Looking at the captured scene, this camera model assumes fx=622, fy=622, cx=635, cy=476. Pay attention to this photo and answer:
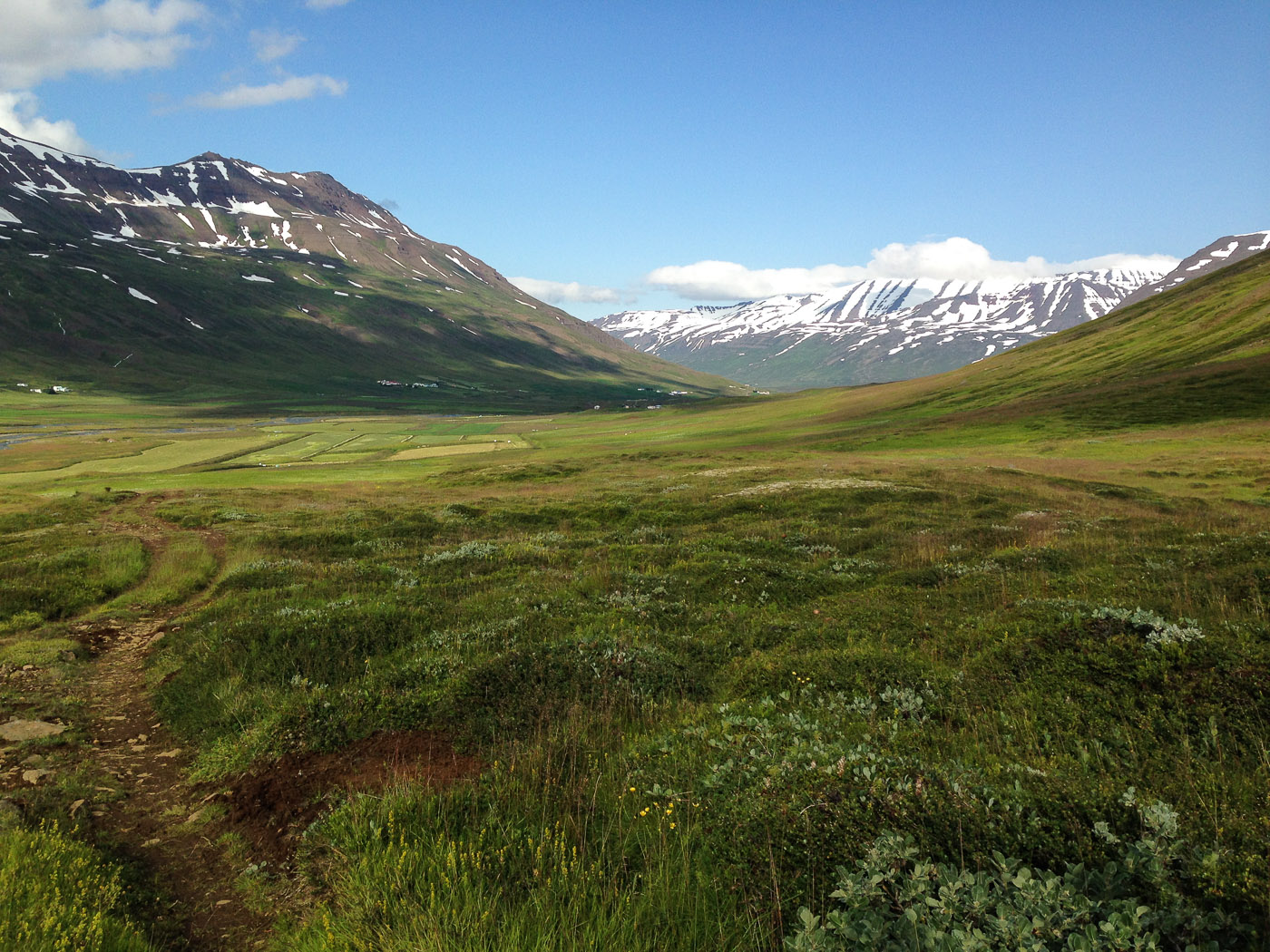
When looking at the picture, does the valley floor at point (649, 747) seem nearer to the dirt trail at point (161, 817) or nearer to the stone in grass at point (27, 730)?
the dirt trail at point (161, 817)

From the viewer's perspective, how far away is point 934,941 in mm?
4273

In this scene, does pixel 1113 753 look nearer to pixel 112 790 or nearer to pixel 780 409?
pixel 112 790

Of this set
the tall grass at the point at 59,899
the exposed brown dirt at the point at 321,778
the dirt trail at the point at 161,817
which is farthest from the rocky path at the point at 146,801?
the tall grass at the point at 59,899

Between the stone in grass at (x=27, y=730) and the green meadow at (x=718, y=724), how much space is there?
0.57 metres

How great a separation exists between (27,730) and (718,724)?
38.6 feet

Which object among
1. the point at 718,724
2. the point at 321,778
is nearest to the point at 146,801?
the point at 321,778

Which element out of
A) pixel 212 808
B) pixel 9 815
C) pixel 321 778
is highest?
pixel 9 815

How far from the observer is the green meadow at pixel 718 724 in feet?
16.7

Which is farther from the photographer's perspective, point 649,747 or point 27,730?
point 27,730

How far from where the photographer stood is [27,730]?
10633 mm

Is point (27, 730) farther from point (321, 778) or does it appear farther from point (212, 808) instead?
point (321, 778)

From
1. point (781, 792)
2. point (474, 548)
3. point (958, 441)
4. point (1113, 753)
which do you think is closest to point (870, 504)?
point (474, 548)

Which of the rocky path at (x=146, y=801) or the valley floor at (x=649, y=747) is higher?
the valley floor at (x=649, y=747)

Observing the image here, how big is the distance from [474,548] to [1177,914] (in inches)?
840
